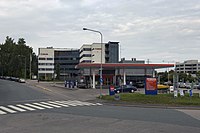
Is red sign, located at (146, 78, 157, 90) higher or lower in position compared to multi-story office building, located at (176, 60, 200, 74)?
lower

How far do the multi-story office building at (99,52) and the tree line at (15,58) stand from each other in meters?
27.1

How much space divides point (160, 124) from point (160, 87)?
3991cm

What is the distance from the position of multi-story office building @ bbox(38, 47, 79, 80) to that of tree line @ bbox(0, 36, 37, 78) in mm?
5899

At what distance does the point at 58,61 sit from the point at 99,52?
4284 centimetres

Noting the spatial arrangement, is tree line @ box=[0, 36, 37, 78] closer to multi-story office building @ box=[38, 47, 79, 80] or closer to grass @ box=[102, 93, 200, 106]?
multi-story office building @ box=[38, 47, 79, 80]

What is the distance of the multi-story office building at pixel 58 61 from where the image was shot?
153 meters

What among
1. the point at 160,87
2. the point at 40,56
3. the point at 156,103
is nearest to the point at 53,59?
the point at 40,56

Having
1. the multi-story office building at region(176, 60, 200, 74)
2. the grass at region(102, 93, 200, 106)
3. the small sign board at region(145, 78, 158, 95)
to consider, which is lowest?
the grass at region(102, 93, 200, 106)

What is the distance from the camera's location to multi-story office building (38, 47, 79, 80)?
15312 centimetres

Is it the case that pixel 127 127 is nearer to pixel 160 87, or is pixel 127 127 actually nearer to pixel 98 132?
pixel 98 132

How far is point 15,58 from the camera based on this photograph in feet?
464

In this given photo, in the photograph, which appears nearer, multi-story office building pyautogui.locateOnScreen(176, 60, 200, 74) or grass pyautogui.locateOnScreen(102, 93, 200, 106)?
grass pyautogui.locateOnScreen(102, 93, 200, 106)

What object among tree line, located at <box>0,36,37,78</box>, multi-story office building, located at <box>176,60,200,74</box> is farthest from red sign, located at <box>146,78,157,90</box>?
multi-story office building, located at <box>176,60,200,74</box>

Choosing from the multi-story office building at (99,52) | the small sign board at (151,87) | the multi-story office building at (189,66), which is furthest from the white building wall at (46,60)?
the small sign board at (151,87)
